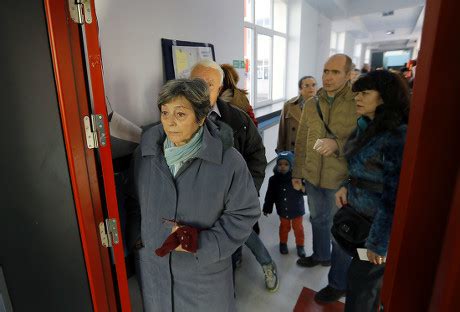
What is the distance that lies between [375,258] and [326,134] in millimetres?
870

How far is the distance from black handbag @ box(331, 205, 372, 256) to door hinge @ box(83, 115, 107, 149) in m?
1.12

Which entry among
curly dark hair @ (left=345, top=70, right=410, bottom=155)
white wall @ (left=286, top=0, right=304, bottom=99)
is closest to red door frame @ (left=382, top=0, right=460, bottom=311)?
curly dark hair @ (left=345, top=70, right=410, bottom=155)

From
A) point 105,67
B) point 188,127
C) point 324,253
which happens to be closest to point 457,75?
point 188,127

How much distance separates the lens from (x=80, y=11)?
873 mm

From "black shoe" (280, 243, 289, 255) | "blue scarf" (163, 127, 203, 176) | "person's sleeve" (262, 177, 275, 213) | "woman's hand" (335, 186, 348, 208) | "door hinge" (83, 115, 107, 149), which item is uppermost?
"door hinge" (83, 115, 107, 149)

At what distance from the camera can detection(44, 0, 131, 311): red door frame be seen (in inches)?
33.3

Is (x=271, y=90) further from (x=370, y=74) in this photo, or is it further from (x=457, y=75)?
(x=457, y=75)

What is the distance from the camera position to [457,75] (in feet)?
1.16

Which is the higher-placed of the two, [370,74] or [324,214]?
[370,74]

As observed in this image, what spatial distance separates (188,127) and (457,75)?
862 mm

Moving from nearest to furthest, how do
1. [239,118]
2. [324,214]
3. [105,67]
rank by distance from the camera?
[105,67] < [239,118] < [324,214]

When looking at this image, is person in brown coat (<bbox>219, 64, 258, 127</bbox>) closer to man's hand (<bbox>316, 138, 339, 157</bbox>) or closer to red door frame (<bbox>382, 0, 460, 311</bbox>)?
man's hand (<bbox>316, 138, 339, 157</bbox>)

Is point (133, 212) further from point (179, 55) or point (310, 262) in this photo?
point (310, 262)

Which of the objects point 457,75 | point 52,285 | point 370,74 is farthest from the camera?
point 370,74
